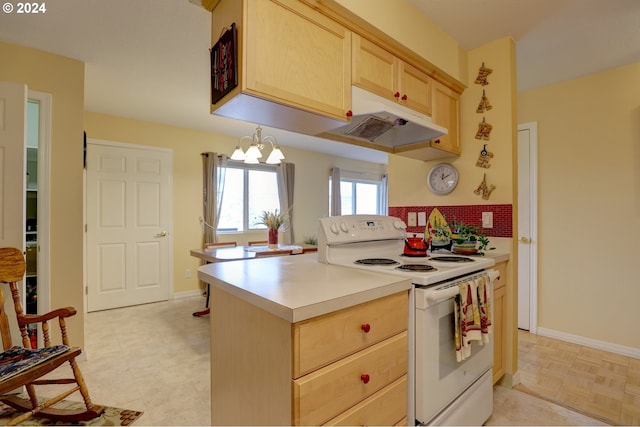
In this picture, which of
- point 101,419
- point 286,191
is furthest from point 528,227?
point 101,419

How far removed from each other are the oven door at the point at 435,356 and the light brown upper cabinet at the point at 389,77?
1.16m

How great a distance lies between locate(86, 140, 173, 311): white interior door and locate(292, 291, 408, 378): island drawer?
3.82 meters

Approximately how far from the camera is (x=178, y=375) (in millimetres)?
2162

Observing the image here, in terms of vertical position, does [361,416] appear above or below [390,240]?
below

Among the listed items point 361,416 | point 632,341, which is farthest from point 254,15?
point 632,341

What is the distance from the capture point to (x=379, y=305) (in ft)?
3.61

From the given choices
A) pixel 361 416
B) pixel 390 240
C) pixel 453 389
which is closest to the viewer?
pixel 361 416

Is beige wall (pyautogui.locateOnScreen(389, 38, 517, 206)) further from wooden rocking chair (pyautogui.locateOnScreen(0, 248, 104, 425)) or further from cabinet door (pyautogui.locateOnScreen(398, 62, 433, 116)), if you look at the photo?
wooden rocking chair (pyautogui.locateOnScreen(0, 248, 104, 425))

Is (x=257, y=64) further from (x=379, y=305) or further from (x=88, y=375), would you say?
(x=88, y=375)

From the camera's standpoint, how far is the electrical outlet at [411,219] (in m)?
2.66

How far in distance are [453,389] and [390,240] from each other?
0.88 metres

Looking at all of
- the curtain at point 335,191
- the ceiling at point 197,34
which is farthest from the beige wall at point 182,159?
the curtain at point 335,191

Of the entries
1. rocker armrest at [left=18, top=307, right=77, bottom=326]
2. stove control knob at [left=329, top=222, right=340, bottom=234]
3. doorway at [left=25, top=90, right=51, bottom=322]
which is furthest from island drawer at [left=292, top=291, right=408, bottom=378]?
doorway at [left=25, top=90, right=51, bottom=322]

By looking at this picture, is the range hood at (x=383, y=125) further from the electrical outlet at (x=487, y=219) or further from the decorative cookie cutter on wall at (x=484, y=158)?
the electrical outlet at (x=487, y=219)
